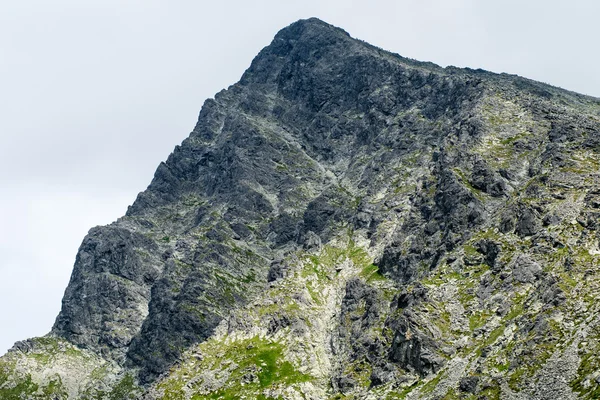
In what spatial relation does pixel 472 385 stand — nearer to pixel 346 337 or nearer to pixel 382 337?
pixel 382 337

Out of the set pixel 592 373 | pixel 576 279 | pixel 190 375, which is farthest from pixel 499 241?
pixel 190 375

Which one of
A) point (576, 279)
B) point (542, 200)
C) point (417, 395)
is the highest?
point (542, 200)

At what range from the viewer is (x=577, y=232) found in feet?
478

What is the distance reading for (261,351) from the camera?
7101 inches

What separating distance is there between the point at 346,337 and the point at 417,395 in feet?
162

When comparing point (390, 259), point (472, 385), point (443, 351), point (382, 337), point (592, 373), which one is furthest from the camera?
point (390, 259)

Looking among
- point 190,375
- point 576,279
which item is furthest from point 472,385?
point 190,375

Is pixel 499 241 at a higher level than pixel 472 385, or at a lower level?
higher

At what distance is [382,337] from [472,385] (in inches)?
1669

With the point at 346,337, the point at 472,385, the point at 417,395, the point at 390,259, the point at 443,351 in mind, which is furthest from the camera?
the point at 390,259

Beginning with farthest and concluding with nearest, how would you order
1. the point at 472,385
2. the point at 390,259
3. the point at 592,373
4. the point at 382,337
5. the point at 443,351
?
1. the point at 390,259
2. the point at 382,337
3. the point at 443,351
4. the point at 472,385
5. the point at 592,373

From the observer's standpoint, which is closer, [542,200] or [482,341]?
[482,341]

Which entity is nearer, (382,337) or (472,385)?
(472,385)

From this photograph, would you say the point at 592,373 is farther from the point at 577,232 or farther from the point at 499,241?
the point at 499,241
